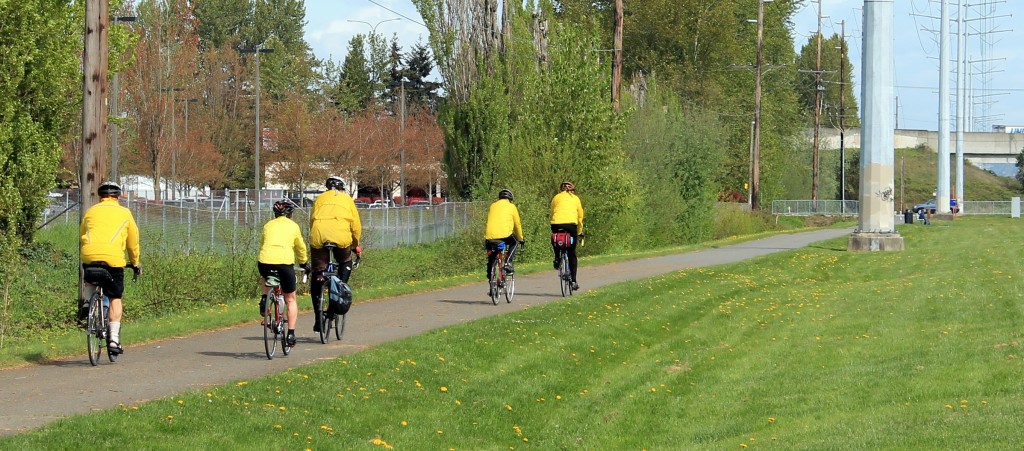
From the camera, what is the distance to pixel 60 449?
8.80 m

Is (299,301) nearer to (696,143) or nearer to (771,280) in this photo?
(771,280)

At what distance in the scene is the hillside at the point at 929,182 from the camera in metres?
124

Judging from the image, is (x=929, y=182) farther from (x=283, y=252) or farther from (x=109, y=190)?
(x=109, y=190)

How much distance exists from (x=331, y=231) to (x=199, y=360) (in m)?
2.38

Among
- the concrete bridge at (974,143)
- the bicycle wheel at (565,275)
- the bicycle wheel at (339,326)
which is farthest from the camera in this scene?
the concrete bridge at (974,143)

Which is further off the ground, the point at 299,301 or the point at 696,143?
the point at 696,143

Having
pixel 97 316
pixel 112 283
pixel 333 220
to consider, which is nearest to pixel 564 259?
pixel 333 220

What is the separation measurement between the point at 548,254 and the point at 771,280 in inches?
398

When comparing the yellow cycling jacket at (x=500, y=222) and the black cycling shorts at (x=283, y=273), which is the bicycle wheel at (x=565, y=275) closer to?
the yellow cycling jacket at (x=500, y=222)

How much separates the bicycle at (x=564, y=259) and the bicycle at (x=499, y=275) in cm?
116

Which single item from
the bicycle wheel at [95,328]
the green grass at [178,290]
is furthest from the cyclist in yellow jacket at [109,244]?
the green grass at [178,290]

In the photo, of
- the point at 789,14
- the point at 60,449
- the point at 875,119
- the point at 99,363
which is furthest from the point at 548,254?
the point at 789,14

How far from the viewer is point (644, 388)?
579 inches

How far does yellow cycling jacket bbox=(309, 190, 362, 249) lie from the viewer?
15.6 m
